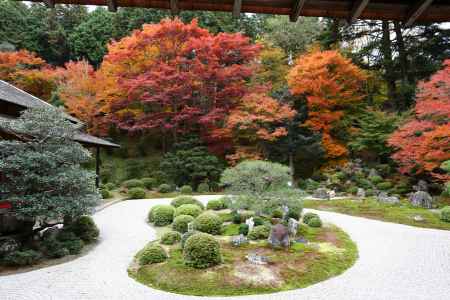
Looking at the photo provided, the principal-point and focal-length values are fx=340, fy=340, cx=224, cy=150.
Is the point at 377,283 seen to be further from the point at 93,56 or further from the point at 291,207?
the point at 93,56

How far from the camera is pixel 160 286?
6.47 metres

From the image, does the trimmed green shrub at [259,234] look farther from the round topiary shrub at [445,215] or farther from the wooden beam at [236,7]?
the wooden beam at [236,7]

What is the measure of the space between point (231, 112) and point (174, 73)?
160 inches

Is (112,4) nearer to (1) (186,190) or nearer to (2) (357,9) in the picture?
(2) (357,9)

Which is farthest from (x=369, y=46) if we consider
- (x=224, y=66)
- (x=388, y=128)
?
(x=224, y=66)

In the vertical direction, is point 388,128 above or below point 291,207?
above

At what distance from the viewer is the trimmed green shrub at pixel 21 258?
7445mm

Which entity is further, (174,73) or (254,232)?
(174,73)

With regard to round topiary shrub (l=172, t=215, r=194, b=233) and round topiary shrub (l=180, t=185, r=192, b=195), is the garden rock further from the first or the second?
round topiary shrub (l=180, t=185, r=192, b=195)

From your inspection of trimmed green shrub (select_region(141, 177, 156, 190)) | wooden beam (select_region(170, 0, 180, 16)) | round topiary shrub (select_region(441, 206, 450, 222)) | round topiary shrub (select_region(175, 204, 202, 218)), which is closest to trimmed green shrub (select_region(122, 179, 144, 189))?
trimmed green shrub (select_region(141, 177, 156, 190))

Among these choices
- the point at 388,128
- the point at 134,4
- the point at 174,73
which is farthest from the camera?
the point at 174,73

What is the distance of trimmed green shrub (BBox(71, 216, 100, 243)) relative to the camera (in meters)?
9.25

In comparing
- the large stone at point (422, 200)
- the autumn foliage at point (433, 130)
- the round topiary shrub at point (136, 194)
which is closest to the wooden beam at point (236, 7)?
the autumn foliage at point (433, 130)

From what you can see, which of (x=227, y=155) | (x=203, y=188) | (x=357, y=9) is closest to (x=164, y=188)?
(x=203, y=188)
